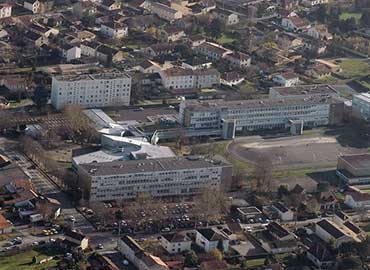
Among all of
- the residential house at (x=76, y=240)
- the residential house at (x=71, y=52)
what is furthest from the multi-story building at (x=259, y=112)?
the residential house at (x=76, y=240)

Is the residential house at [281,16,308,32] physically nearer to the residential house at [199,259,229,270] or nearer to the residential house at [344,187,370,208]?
the residential house at [344,187,370,208]

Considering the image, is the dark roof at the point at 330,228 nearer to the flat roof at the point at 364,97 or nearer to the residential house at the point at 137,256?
the residential house at the point at 137,256

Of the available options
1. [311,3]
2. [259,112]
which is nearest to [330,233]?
[259,112]

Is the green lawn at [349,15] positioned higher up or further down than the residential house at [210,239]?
higher up

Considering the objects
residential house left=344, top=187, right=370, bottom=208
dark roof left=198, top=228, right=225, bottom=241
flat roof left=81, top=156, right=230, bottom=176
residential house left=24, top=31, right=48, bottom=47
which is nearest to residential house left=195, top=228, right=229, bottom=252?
dark roof left=198, top=228, right=225, bottom=241

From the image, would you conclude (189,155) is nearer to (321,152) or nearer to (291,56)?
(321,152)
